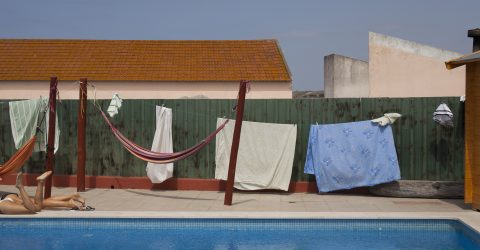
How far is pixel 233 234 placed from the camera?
743cm

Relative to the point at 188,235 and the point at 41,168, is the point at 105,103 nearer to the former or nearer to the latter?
the point at 41,168

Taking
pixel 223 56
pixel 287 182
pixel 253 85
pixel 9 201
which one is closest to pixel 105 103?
pixel 9 201

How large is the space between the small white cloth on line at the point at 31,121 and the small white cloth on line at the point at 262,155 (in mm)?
3046

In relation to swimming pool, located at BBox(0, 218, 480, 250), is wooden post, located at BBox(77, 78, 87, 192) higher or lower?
A: higher

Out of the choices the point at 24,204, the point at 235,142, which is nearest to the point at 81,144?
the point at 24,204

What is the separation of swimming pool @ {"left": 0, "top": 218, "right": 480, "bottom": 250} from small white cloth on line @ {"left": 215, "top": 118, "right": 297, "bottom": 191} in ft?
6.83

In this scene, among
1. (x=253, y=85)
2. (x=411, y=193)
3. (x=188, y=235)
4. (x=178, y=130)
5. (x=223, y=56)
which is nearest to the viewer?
(x=188, y=235)

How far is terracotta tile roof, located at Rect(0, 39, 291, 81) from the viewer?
61.4ft

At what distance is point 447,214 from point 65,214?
530 centimetres

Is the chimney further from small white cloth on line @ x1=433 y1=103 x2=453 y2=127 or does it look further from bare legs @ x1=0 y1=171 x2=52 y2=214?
bare legs @ x1=0 y1=171 x2=52 y2=214

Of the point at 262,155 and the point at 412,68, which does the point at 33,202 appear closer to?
the point at 262,155

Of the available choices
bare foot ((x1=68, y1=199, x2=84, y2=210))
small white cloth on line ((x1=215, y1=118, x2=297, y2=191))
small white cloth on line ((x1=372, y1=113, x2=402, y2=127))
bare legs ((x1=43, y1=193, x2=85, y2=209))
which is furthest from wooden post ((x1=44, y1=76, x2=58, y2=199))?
small white cloth on line ((x1=372, y1=113, x2=402, y2=127))

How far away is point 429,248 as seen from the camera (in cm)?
679

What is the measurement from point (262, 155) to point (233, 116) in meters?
0.94
